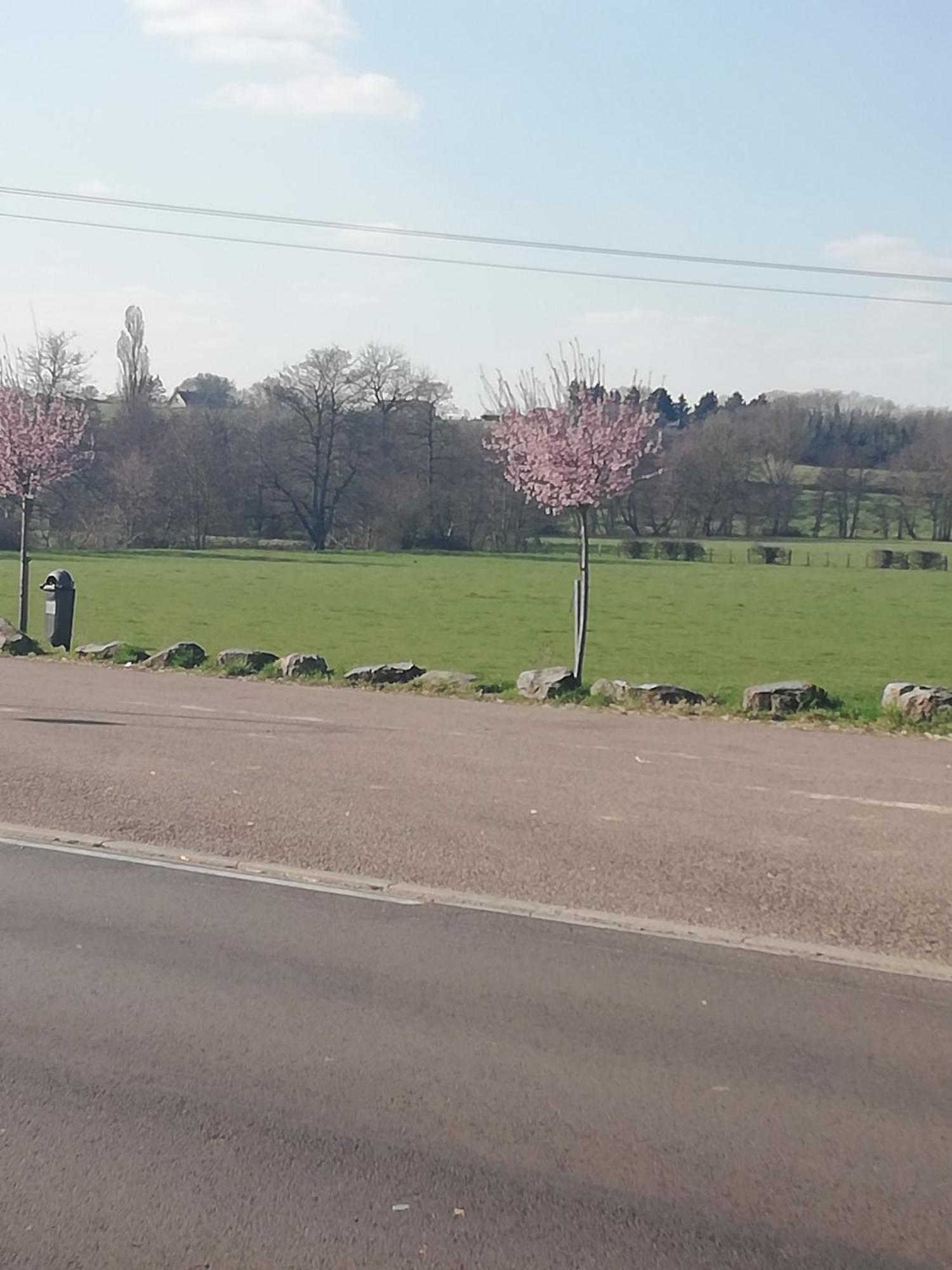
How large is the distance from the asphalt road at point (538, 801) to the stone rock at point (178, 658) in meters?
3.64

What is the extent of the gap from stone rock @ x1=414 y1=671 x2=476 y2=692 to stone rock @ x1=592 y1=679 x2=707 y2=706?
1.69m

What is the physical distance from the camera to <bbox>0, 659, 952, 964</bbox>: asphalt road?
875 cm

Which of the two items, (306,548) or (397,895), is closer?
(397,895)

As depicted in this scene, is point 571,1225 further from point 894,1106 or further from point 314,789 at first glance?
point 314,789

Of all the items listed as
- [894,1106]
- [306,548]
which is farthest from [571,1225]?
[306,548]

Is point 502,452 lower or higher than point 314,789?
higher

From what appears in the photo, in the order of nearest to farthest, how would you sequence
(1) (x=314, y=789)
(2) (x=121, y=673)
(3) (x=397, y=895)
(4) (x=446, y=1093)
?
(4) (x=446, y=1093) < (3) (x=397, y=895) < (1) (x=314, y=789) < (2) (x=121, y=673)

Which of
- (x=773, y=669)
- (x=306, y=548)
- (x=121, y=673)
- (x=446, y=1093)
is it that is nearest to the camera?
(x=446, y=1093)

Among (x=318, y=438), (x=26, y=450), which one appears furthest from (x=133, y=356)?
(x=26, y=450)

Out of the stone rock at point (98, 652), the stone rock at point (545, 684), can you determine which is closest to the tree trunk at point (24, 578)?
the stone rock at point (98, 652)

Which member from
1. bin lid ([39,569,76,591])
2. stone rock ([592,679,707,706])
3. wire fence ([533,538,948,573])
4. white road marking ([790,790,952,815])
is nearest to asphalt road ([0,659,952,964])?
white road marking ([790,790,952,815])

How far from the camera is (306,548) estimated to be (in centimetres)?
8956

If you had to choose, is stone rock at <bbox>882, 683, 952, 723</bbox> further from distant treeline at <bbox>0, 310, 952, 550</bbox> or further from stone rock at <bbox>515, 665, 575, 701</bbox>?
distant treeline at <bbox>0, 310, 952, 550</bbox>

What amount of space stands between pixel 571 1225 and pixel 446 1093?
1.06 metres
